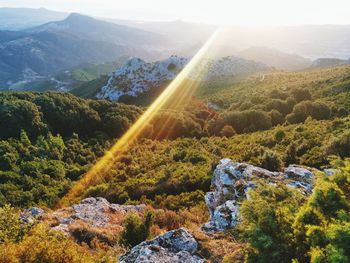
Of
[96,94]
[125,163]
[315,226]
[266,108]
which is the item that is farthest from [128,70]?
[315,226]

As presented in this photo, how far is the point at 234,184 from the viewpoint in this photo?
22.9 meters

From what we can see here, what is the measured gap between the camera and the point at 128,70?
465 ft

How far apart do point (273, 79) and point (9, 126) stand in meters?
73.3

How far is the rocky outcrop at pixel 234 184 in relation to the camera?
61.4ft

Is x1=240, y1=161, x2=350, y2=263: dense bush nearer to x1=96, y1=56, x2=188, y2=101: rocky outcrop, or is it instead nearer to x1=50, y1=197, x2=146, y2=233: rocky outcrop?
x1=50, y1=197, x2=146, y2=233: rocky outcrop

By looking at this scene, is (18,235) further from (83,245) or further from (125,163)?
(125,163)

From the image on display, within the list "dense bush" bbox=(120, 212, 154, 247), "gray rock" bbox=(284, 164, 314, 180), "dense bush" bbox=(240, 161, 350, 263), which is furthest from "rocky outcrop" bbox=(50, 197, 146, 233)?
"dense bush" bbox=(240, 161, 350, 263)

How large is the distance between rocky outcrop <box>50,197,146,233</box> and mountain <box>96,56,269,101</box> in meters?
98.8

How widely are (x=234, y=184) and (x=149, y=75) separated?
117 meters

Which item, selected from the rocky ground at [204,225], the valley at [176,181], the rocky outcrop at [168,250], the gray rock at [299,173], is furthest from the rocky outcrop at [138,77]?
the rocky outcrop at [168,250]

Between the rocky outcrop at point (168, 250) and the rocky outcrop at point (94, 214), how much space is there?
8455mm

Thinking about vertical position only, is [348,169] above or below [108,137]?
above

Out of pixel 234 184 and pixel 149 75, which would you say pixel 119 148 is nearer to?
pixel 234 184

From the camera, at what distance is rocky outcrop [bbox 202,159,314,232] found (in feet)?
61.4
